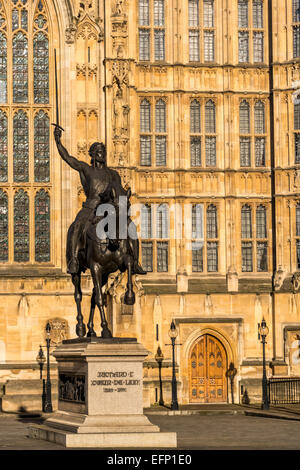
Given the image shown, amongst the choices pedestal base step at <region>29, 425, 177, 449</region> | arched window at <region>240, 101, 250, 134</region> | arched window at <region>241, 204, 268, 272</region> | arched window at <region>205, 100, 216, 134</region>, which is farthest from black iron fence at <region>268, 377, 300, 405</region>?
pedestal base step at <region>29, 425, 177, 449</region>

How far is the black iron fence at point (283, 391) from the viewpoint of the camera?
42.4 metres

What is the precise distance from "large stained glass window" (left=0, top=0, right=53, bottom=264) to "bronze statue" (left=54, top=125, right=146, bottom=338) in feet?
58.3

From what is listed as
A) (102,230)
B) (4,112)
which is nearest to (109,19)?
(4,112)

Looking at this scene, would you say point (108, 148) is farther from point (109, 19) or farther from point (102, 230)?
point (102, 230)

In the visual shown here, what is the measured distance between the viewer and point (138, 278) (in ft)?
141

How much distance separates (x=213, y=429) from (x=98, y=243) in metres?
7.97

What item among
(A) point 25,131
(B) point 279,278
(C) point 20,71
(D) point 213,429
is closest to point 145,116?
(A) point 25,131

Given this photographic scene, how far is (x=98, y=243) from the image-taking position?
2478 centimetres

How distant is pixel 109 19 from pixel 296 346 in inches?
512

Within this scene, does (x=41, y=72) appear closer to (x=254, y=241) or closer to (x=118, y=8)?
(x=118, y=8)
